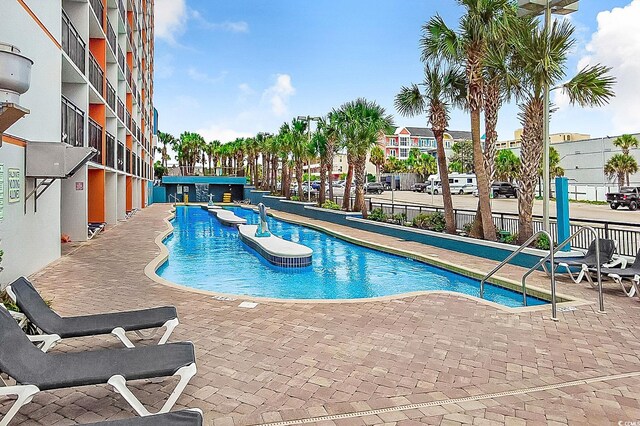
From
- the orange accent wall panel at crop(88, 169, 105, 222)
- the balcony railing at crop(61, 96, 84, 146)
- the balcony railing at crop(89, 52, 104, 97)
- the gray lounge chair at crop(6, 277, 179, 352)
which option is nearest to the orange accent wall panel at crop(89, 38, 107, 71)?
A: the balcony railing at crop(89, 52, 104, 97)

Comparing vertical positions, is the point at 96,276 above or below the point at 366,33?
below

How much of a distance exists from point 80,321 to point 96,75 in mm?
14252

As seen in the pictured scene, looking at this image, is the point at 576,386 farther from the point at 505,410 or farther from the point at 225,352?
the point at 225,352

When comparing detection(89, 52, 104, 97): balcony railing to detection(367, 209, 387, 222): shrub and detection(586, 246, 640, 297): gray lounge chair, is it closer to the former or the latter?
detection(367, 209, 387, 222): shrub

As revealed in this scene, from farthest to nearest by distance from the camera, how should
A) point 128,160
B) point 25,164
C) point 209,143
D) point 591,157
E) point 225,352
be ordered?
point 209,143, point 591,157, point 128,160, point 25,164, point 225,352

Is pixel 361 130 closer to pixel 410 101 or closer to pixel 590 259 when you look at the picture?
pixel 410 101

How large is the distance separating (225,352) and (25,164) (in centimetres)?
660

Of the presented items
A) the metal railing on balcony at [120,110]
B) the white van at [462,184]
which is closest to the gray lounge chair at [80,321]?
the metal railing on balcony at [120,110]

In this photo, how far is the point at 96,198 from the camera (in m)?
18.2

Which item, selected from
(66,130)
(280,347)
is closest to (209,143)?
(66,130)

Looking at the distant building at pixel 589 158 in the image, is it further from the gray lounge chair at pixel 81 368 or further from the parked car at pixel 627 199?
the gray lounge chair at pixel 81 368

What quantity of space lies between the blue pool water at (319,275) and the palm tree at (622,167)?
116ft

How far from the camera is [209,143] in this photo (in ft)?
220

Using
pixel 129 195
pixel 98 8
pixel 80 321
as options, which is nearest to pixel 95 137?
pixel 98 8
